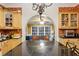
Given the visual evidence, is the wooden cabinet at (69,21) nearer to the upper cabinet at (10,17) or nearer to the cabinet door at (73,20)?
the cabinet door at (73,20)

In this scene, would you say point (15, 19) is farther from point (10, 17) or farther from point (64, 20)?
point (64, 20)

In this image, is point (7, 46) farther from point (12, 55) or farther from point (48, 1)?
point (48, 1)

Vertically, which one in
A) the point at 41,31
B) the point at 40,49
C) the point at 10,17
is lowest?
the point at 40,49

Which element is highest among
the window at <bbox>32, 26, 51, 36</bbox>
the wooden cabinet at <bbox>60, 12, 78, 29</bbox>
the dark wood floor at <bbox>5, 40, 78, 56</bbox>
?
the wooden cabinet at <bbox>60, 12, 78, 29</bbox>

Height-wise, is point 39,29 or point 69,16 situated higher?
point 69,16

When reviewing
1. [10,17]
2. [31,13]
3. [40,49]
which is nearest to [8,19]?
[10,17]

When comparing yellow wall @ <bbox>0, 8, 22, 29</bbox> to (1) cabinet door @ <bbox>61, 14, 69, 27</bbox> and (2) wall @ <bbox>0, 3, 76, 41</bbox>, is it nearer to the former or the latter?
(2) wall @ <bbox>0, 3, 76, 41</bbox>

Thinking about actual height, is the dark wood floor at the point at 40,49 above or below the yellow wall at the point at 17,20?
below

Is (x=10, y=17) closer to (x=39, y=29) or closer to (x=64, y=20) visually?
(x=39, y=29)

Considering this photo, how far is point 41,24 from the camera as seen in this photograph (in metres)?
1.20

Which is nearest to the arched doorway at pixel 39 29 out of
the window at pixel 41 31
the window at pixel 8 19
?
the window at pixel 41 31

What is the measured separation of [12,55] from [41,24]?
1.09 ft

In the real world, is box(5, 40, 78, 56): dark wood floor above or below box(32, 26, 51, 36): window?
below

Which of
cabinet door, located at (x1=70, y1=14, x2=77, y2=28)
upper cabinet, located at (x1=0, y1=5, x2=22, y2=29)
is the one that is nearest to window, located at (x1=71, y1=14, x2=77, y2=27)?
cabinet door, located at (x1=70, y1=14, x2=77, y2=28)
